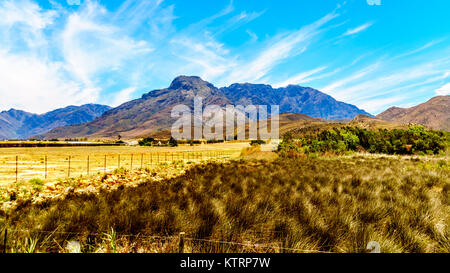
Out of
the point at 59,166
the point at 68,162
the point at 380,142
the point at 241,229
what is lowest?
the point at 68,162

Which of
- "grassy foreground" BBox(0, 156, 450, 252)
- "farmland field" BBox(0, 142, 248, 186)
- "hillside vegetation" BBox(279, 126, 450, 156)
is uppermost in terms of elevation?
"hillside vegetation" BBox(279, 126, 450, 156)

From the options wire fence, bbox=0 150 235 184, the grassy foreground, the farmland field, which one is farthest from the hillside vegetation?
the grassy foreground

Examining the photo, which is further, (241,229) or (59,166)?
(59,166)

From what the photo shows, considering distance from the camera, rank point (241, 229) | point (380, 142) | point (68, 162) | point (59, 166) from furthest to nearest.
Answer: point (68, 162) < point (380, 142) < point (59, 166) < point (241, 229)

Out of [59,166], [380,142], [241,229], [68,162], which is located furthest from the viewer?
[68,162]

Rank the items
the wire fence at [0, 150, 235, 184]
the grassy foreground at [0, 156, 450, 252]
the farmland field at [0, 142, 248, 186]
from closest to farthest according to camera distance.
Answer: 1. the grassy foreground at [0, 156, 450, 252]
2. the wire fence at [0, 150, 235, 184]
3. the farmland field at [0, 142, 248, 186]

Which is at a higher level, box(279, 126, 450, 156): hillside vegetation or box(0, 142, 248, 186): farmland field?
box(279, 126, 450, 156): hillside vegetation

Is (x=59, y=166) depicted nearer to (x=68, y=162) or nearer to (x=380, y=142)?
(x=68, y=162)

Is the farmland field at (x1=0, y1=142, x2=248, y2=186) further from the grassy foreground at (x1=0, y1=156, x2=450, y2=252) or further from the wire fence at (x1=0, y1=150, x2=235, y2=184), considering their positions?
the grassy foreground at (x1=0, y1=156, x2=450, y2=252)

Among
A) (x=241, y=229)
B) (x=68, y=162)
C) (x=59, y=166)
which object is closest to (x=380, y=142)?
(x=241, y=229)

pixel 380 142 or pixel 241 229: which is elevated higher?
pixel 380 142

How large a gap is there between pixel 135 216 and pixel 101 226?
1.66 feet
